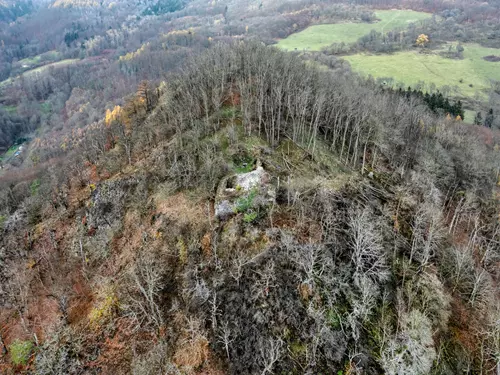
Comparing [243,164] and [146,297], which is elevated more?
[243,164]

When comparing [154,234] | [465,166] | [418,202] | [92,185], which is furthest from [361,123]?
[92,185]

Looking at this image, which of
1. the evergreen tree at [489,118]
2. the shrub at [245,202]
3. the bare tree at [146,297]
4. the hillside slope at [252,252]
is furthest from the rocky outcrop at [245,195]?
the evergreen tree at [489,118]

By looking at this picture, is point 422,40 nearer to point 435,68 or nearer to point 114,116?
point 435,68

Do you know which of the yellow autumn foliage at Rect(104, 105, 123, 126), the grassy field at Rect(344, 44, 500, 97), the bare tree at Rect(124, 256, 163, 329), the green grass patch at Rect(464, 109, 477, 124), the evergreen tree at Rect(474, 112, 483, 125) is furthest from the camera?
the grassy field at Rect(344, 44, 500, 97)

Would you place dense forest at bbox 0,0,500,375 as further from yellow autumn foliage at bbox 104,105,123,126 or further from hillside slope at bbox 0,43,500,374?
yellow autumn foliage at bbox 104,105,123,126

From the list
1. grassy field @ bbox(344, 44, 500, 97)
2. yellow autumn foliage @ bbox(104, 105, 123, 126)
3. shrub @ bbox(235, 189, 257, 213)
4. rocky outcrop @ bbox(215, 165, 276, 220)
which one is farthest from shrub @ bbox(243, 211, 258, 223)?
grassy field @ bbox(344, 44, 500, 97)

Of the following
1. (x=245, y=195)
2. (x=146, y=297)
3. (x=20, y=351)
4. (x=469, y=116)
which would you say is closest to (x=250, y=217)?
(x=245, y=195)

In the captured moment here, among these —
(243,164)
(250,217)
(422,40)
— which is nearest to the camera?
(250,217)
